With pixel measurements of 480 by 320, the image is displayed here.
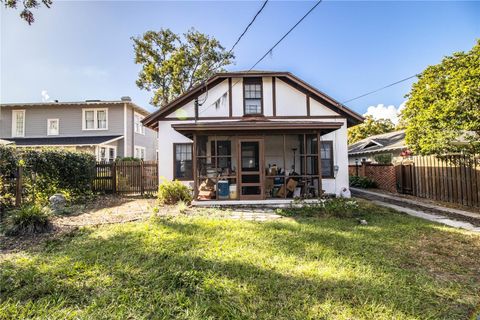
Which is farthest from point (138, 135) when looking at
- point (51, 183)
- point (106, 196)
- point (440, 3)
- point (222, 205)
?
point (440, 3)

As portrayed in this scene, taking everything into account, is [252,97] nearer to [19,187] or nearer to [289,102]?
[289,102]

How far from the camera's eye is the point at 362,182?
52.0 ft

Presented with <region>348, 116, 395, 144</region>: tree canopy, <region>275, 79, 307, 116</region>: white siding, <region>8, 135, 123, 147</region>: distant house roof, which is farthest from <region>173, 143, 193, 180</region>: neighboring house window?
<region>348, 116, 395, 144</region>: tree canopy

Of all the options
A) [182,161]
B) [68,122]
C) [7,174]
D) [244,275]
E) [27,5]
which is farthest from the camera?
[68,122]

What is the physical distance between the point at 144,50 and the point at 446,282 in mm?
26871

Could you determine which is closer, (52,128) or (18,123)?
(52,128)

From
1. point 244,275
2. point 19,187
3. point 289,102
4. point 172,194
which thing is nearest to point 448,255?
point 244,275

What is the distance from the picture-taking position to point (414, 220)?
6895 mm

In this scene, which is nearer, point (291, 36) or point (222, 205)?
point (291, 36)

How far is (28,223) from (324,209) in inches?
321

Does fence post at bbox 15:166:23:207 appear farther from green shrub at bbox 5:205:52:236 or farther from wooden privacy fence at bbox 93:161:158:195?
wooden privacy fence at bbox 93:161:158:195

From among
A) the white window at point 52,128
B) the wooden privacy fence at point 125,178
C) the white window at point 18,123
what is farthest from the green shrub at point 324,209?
the white window at point 18,123

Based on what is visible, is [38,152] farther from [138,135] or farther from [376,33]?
[376,33]

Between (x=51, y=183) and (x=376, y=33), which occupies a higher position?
(x=376, y=33)
